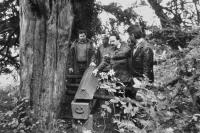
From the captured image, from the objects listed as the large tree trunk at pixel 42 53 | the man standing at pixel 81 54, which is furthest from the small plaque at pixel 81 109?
the man standing at pixel 81 54

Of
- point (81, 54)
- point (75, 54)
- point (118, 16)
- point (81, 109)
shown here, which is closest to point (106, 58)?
point (81, 109)

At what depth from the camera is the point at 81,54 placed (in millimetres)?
9406

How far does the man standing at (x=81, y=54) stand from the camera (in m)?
9.35

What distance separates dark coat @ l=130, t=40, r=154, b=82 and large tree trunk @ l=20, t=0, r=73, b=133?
1.93 metres

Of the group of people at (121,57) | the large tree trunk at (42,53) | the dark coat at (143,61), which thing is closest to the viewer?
the dark coat at (143,61)

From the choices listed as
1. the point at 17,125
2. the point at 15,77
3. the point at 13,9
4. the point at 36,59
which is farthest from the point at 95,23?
the point at 17,125

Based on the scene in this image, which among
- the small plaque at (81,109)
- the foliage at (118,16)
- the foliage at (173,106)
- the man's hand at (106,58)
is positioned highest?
the foliage at (118,16)

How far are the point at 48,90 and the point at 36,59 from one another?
0.70 m

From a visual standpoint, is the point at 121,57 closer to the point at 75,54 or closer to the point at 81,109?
the point at 81,109

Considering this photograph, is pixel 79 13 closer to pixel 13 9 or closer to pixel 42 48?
pixel 13 9

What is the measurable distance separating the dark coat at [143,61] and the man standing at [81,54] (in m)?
3.32

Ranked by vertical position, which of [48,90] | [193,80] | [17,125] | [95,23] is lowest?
[17,125]

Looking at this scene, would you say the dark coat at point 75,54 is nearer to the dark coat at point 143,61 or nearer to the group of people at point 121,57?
the group of people at point 121,57

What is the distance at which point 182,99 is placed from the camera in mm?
3264
